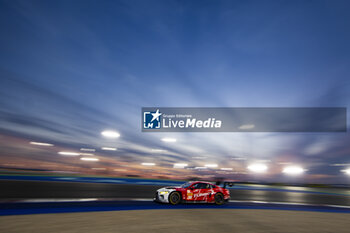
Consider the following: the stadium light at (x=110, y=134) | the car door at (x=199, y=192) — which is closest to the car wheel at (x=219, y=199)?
the car door at (x=199, y=192)

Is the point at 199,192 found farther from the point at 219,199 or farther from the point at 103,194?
the point at 103,194

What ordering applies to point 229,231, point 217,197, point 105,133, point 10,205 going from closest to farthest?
point 229,231
point 10,205
point 217,197
point 105,133

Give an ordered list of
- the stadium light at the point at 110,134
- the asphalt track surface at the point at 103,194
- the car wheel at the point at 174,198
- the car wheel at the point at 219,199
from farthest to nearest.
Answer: the stadium light at the point at 110,134, the asphalt track surface at the point at 103,194, the car wheel at the point at 219,199, the car wheel at the point at 174,198

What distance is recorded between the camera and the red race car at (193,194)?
9.17m

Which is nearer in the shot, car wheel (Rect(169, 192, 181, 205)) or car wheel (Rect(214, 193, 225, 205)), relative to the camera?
car wheel (Rect(169, 192, 181, 205))

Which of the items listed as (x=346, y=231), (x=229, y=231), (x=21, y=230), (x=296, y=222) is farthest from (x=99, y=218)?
(x=346, y=231)

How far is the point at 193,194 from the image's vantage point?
372 inches

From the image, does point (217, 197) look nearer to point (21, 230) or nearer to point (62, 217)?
point (62, 217)

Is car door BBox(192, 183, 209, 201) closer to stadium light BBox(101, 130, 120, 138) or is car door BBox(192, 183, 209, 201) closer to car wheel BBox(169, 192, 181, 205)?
car wheel BBox(169, 192, 181, 205)

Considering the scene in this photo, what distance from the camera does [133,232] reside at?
495 centimetres

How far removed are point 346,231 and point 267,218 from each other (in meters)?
2.08

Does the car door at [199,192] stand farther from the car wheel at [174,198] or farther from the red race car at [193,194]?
the car wheel at [174,198]

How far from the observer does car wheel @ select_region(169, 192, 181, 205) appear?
359 inches

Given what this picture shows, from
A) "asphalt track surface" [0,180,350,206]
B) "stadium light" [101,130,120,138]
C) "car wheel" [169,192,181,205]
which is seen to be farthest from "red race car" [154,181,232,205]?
"stadium light" [101,130,120,138]
